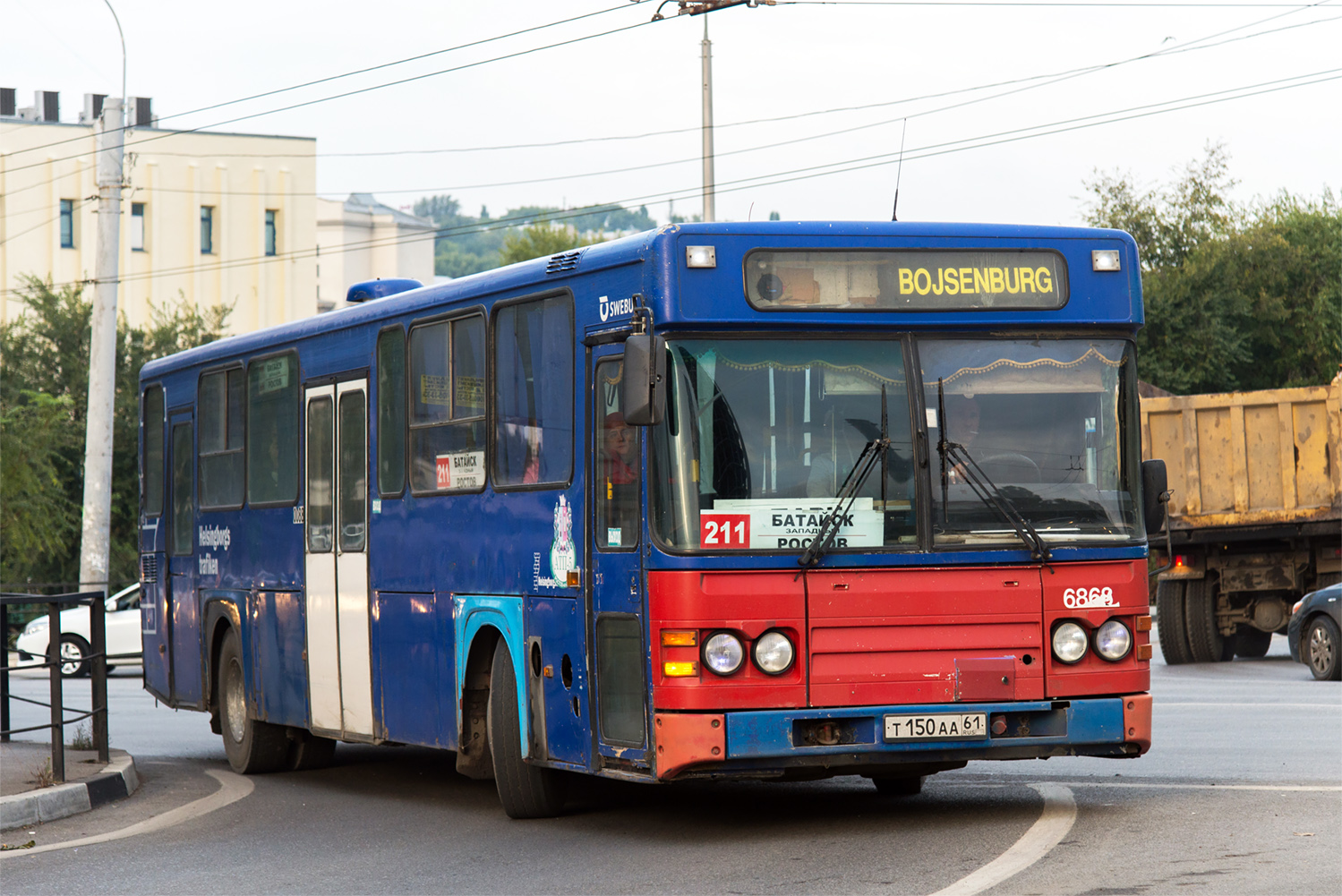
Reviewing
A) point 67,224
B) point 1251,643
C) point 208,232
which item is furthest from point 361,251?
point 1251,643

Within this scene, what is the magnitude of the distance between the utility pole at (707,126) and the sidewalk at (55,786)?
18126 mm

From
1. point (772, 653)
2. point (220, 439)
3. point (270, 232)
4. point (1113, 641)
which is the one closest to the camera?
point (772, 653)

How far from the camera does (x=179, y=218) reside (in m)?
65.1

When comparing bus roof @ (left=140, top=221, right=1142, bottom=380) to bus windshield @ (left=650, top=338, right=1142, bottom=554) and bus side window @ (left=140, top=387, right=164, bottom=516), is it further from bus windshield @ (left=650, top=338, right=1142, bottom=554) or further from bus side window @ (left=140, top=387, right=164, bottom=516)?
bus side window @ (left=140, top=387, right=164, bottom=516)

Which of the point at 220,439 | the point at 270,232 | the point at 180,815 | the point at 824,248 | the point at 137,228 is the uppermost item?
the point at 270,232

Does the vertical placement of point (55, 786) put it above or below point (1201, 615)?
below

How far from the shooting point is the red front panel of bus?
8727 mm

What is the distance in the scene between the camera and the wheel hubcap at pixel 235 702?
Answer: 1426 cm

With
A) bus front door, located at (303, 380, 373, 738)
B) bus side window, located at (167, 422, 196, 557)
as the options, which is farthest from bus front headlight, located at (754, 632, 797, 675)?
bus side window, located at (167, 422, 196, 557)

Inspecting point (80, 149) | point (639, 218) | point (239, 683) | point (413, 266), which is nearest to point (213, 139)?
point (80, 149)

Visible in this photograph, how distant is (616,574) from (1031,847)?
7.49 ft

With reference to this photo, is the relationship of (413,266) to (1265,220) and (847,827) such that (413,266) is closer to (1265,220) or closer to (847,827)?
(1265,220)

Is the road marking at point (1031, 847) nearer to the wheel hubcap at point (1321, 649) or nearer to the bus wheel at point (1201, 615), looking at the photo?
the wheel hubcap at point (1321, 649)

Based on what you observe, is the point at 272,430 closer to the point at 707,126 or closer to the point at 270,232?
the point at 707,126
